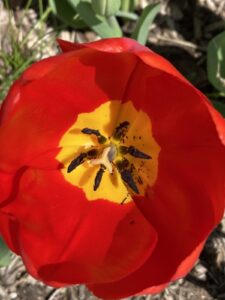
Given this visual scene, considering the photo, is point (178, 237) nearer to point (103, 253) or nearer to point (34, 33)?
point (103, 253)

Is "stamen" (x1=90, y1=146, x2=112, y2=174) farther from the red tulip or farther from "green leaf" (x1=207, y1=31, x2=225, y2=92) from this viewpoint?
"green leaf" (x1=207, y1=31, x2=225, y2=92)

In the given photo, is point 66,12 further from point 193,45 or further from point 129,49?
point 129,49

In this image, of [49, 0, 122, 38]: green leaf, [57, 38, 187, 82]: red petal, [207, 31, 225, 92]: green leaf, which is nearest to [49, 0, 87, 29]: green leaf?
[49, 0, 122, 38]: green leaf

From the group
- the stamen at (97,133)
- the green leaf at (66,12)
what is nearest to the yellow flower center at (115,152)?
the stamen at (97,133)

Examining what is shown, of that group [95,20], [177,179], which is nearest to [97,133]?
[177,179]

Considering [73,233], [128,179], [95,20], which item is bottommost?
[73,233]

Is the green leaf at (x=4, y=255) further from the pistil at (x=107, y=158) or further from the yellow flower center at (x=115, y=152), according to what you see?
the pistil at (x=107, y=158)
